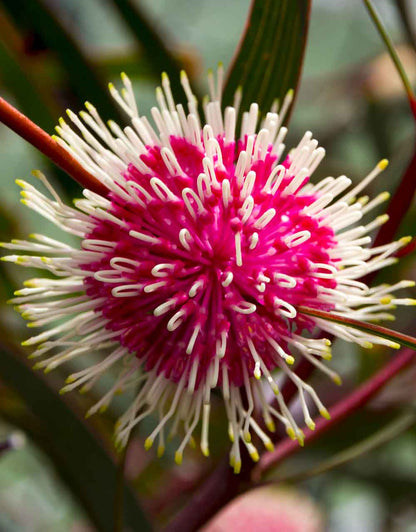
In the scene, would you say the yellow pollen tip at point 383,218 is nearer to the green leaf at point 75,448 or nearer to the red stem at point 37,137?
the red stem at point 37,137

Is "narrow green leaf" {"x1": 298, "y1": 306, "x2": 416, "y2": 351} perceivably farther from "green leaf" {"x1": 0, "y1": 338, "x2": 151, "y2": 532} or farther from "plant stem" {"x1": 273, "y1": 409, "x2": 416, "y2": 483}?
"green leaf" {"x1": 0, "y1": 338, "x2": 151, "y2": 532}

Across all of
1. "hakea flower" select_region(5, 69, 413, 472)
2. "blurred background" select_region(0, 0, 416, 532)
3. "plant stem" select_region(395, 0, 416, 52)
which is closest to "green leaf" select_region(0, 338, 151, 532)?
"blurred background" select_region(0, 0, 416, 532)

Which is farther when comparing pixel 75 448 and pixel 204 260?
pixel 75 448

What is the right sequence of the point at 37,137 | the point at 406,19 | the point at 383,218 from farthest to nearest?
the point at 406,19 < the point at 383,218 < the point at 37,137

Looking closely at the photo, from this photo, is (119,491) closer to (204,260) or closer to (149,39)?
(204,260)

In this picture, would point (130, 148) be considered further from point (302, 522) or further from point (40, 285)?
point (302, 522)

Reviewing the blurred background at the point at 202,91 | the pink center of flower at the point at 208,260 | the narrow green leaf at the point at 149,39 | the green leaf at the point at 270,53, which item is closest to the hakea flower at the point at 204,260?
the pink center of flower at the point at 208,260

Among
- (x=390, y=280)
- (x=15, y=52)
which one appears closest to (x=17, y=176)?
(x=15, y=52)

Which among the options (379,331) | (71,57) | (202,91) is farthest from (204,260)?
(202,91)
